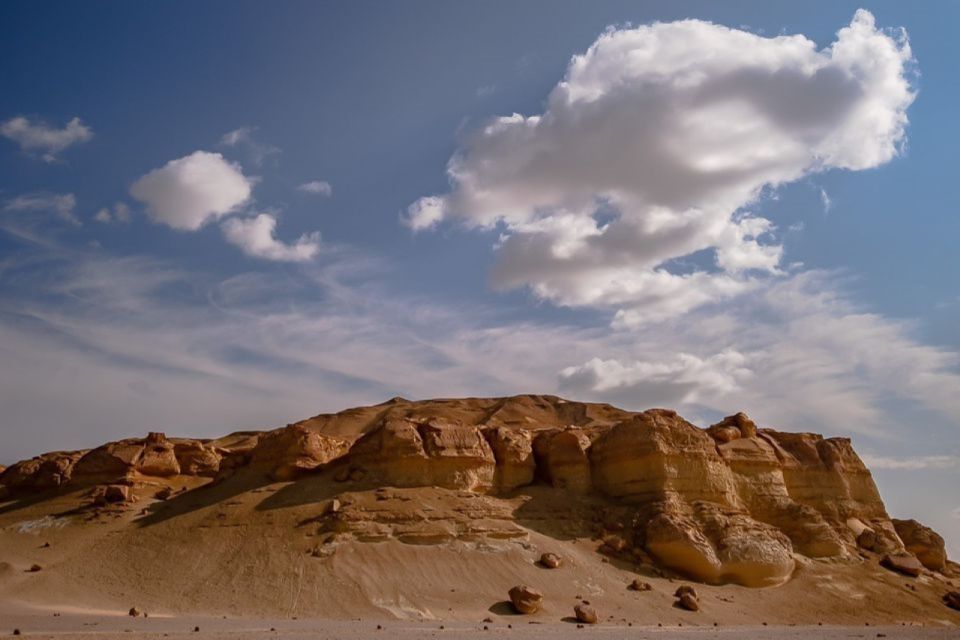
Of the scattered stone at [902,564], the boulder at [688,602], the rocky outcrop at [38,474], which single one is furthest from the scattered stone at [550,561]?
the rocky outcrop at [38,474]

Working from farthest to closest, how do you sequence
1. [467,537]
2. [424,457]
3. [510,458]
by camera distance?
[510,458] < [424,457] < [467,537]

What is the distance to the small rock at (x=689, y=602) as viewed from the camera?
2520 cm

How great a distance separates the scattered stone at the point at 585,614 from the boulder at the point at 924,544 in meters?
21.3

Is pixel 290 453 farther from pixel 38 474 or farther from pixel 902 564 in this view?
pixel 902 564

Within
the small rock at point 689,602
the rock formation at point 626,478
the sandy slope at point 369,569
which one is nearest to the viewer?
the sandy slope at point 369,569

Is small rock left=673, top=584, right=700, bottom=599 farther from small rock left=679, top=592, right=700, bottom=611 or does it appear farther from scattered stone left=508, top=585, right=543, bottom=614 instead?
Answer: scattered stone left=508, top=585, right=543, bottom=614

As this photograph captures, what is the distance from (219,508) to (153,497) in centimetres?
623

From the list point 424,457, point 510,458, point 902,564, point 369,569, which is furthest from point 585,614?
point 902,564

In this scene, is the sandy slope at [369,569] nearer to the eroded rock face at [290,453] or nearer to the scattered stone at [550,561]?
the scattered stone at [550,561]

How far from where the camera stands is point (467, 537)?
27250 mm

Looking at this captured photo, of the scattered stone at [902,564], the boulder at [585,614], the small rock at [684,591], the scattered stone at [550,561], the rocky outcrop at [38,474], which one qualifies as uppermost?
the rocky outcrop at [38,474]

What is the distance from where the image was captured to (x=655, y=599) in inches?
1014

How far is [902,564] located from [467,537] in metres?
18.4

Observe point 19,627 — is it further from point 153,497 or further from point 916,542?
point 916,542
